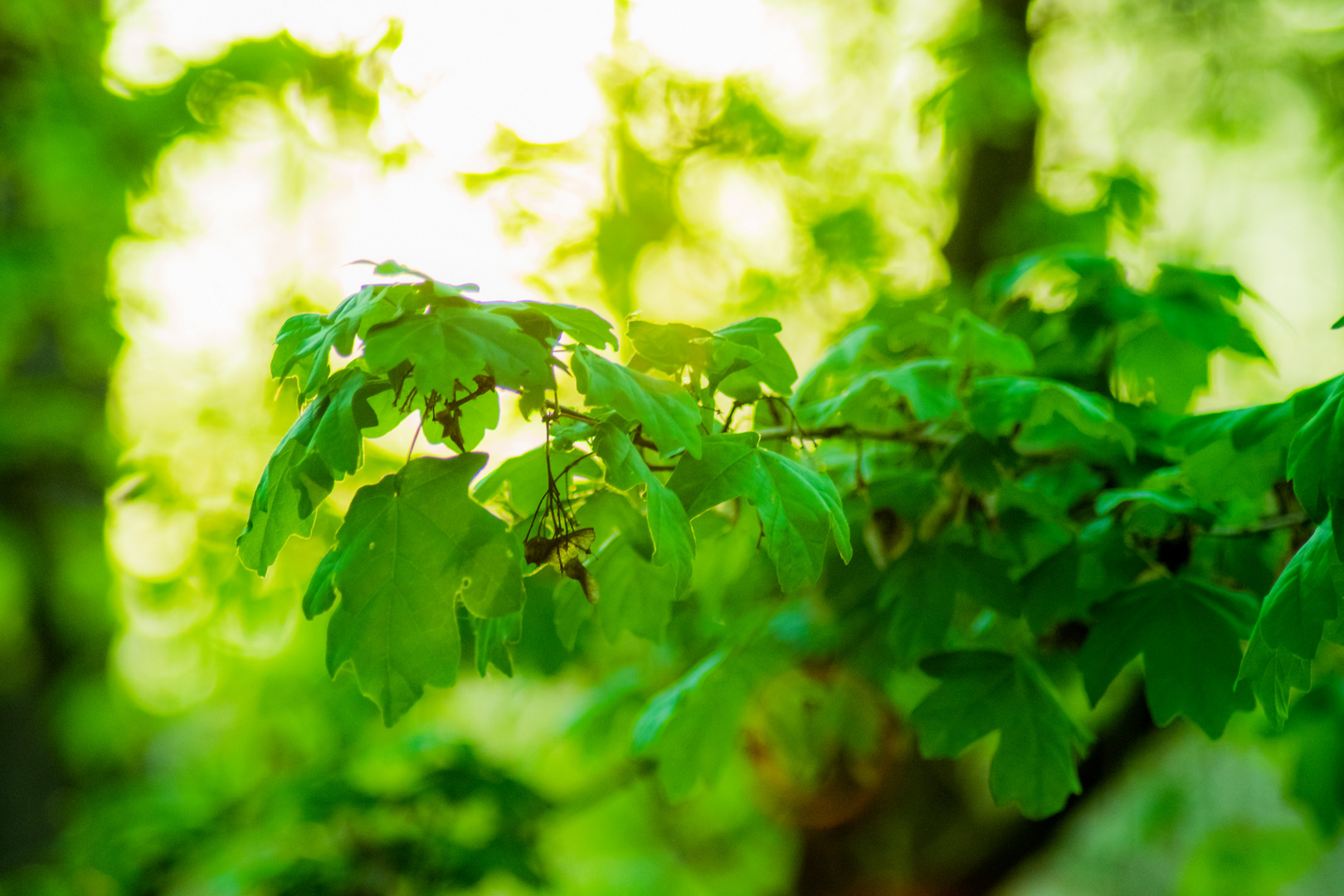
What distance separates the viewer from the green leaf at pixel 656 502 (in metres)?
0.89

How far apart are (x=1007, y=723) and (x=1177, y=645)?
29 cm

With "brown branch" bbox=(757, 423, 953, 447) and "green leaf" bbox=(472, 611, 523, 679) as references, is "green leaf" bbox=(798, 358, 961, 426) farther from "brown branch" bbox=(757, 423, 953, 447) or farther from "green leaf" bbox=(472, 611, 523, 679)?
"green leaf" bbox=(472, 611, 523, 679)

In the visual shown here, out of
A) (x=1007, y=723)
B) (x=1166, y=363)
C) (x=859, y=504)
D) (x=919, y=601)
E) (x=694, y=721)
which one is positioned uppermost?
(x=1166, y=363)

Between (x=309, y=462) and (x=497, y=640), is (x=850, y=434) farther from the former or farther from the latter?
(x=309, y=462)

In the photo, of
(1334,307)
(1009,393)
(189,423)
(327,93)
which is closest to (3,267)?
(189,423)

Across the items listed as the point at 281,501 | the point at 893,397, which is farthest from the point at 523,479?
the point at 893,397

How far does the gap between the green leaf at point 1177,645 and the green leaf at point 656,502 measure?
0.70 m

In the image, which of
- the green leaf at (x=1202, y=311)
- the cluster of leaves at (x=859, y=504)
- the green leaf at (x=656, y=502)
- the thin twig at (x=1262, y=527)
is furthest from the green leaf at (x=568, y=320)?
the green leaf at (x=1202, y=311)

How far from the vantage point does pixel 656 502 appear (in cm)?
90

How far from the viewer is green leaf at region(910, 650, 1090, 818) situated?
4.44 feet

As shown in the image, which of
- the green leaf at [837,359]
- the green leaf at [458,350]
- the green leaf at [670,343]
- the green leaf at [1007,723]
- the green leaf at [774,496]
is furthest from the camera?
the green leaf at [837,359]

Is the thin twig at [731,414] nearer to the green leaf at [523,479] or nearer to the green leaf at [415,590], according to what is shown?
the green leaf at [523,479]

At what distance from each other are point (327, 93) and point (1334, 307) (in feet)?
16.9

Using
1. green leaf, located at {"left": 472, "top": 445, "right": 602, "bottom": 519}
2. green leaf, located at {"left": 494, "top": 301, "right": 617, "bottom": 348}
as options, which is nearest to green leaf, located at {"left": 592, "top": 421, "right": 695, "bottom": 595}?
green leaf, located at {"left": 494, "top": 301, "right": 617, "bottom": 348}
